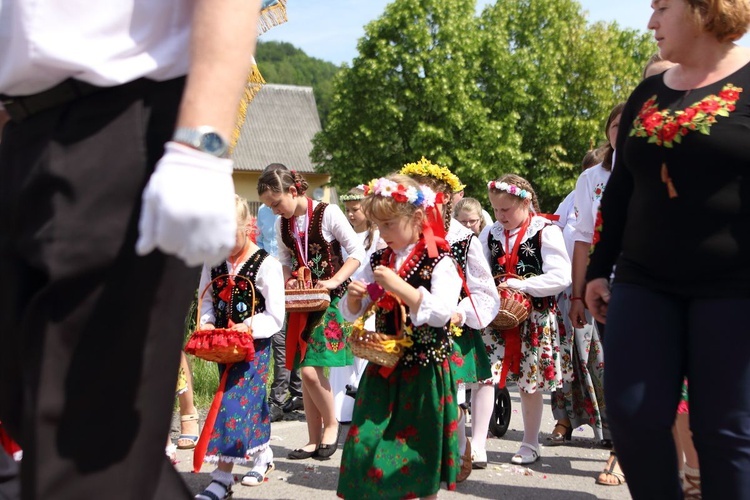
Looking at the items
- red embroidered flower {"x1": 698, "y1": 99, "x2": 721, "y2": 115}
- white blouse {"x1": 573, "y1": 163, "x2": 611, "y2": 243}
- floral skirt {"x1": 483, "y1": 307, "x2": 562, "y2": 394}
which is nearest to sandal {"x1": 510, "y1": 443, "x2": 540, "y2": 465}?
floral skirt {"x1": 483, "y1": 307, "x2": 562, "y2": 394}

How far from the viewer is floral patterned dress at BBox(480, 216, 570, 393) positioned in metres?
5.83

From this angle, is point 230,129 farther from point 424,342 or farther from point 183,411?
point 183,411

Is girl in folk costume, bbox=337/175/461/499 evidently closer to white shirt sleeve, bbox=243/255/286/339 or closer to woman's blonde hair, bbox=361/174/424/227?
woman's blonde hair, bbox=361/174/424/227

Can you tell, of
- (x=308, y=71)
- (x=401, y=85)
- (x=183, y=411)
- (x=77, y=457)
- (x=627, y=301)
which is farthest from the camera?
(x=308, y=71)

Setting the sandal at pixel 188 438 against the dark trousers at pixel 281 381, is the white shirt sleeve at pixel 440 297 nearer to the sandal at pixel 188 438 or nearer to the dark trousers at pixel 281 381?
the sandal at pixel 188 438

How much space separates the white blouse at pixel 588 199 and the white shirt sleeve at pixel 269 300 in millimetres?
1657

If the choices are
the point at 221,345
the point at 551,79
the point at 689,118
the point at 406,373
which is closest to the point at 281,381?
the point at 221,345

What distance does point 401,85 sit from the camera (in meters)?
30.0

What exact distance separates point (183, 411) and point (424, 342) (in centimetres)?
244

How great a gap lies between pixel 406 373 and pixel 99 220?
2.85m

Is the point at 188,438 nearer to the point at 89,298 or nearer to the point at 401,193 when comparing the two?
the point at 401,193

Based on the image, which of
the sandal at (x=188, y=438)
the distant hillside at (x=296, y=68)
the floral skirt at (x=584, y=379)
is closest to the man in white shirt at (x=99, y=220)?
the sandal at (x=188, y=438)

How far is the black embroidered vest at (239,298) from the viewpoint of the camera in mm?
5113

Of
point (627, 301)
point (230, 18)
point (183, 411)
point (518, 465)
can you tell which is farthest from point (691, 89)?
point (183, 411)
